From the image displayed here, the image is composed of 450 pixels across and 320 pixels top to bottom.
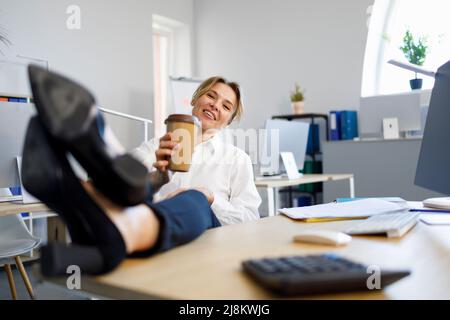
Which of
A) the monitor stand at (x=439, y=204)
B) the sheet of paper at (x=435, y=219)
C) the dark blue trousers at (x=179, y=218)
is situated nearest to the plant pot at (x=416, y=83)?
the monitor stand at (x=439, y=204)

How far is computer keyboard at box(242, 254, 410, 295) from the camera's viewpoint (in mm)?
492

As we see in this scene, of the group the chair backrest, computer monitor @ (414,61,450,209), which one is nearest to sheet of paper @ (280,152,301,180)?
the chair backrest

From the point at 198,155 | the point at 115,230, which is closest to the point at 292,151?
the point at 198,155

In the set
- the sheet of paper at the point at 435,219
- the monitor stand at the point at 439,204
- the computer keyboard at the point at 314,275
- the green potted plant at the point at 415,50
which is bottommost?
the sheet of paper at the point at 435,219

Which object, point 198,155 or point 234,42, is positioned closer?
point 198,155

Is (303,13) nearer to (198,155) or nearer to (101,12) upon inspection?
(101,12)

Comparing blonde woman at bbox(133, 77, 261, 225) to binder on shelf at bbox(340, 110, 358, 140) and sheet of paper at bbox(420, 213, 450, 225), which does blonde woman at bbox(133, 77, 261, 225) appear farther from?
binder on shelf at bbox(340, 110, 358, 140)

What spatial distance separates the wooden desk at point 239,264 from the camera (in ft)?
1.72

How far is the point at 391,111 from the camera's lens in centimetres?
423

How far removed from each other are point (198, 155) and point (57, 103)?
1.34 metres

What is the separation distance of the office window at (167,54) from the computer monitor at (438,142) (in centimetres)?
483

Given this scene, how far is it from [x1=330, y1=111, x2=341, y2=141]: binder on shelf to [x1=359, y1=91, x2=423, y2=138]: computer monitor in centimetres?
48

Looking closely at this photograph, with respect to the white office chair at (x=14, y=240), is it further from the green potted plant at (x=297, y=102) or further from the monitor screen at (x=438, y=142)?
the green potted plant at (x=297, y=102)
